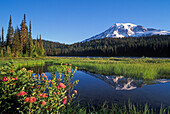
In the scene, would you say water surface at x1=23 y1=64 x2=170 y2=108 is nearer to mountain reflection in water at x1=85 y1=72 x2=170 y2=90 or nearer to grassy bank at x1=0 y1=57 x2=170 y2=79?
mountain reflection in water at x1=85 y1=72 x2=170 y2=90

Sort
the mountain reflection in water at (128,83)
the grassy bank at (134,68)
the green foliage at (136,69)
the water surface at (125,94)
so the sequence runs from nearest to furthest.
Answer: the water surface at (125,94)
the mountain reflection in water at (128,83)
the green foliage at (136,69)
the grassy bank at (134,68)

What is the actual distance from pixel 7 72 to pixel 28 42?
55031mm

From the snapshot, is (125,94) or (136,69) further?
(136,69)

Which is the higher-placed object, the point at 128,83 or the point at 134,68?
the point at 134,68

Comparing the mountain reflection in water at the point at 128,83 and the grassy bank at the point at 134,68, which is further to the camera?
the grassy bank at the point at 134,68

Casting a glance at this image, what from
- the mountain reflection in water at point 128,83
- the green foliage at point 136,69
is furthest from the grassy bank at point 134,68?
the mountain reflection in water at point 128,83

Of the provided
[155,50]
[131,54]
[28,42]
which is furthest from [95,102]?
[131,54]

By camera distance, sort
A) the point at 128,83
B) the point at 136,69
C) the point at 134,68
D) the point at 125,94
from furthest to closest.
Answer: the point at 134,68, the point at 136,69, the point at 128,83, the point at 125,94

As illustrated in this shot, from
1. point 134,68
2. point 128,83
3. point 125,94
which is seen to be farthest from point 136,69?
point 125,94

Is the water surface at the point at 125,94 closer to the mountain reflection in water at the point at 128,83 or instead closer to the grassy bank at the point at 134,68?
the mountain reflection in water at the point at 128,83

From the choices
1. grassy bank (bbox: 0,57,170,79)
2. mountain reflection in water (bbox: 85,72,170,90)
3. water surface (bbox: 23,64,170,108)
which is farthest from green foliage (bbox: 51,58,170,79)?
water surface (bbox: 23,64,170,108)

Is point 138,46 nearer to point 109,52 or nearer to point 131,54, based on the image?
point 131,54

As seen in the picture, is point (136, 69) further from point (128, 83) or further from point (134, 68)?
point (128, 83)

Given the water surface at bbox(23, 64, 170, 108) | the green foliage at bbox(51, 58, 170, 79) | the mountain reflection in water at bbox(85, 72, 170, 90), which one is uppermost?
the green foliage at bbox(51, 58, 170, 79)
